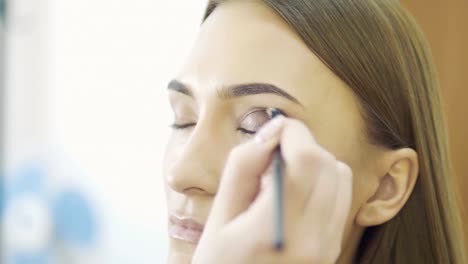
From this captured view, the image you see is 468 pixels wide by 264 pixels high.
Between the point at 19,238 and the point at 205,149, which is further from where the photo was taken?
the point at 19,238

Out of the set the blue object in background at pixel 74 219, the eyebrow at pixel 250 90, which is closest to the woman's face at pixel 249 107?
the eyebrow at pixel 250 90

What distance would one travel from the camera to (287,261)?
49cm

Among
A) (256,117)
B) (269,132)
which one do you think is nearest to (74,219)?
(256,117)

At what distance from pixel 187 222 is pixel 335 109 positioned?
0.73 ft

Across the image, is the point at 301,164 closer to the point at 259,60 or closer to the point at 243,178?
the point at 243,178

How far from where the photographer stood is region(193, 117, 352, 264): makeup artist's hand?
493 millimetres

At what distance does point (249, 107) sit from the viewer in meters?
0.76

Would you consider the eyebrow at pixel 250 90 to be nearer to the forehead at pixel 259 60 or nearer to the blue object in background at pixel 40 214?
the forehead at pixel 259 60

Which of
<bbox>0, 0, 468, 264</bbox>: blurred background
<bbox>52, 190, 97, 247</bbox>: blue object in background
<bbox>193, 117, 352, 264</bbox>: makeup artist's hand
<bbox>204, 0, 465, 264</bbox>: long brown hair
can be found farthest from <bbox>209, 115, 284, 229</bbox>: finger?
<bbox>52, 190, 97, 247</bbox>: blue object in background

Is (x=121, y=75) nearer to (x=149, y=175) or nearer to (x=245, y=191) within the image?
(x=149, y=175)

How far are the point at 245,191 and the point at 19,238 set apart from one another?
48.6 inches

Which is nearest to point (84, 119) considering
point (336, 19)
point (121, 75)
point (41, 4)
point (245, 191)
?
point (121, 75)

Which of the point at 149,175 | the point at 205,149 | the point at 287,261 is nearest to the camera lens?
the point at 287,261

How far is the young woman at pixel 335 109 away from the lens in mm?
751
